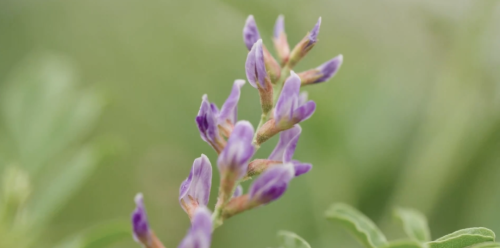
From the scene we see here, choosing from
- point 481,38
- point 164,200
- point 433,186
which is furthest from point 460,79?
point 164,200

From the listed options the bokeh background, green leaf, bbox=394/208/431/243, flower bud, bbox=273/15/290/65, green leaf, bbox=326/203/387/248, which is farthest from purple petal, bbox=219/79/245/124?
the bokeh background

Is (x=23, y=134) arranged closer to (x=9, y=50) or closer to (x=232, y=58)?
(x=232, y=58)

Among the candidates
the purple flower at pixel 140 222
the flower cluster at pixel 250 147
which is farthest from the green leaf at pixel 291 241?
the purple flower at pixel 140 222

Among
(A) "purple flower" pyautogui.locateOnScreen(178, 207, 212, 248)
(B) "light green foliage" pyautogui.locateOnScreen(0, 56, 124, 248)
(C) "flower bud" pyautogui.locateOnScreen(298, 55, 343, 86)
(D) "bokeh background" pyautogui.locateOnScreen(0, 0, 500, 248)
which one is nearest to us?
(A) "purple flower" pyautogui.locateOnScreen(178, 207, 212, 248)

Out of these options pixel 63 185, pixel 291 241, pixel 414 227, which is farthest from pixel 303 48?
pixel 63 185

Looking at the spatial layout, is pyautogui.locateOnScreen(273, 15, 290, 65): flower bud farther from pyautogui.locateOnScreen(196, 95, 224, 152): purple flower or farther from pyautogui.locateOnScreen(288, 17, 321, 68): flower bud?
pyautogui.locateOnScreen(196, 95, 224, 152): purple flower

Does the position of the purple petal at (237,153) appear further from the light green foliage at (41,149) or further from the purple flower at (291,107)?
the light green foliage at (41,149)
